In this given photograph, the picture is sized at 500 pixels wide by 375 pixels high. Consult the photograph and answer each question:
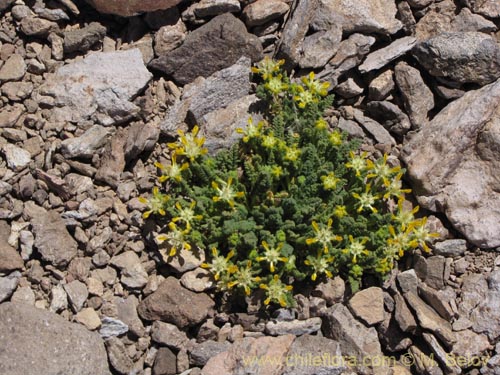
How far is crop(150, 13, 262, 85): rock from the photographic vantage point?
606 cm

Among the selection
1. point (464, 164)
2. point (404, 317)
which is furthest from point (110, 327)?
point (464, 164)

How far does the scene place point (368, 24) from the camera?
243 inches

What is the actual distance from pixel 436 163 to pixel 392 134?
601mm

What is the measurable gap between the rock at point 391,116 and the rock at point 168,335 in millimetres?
2930

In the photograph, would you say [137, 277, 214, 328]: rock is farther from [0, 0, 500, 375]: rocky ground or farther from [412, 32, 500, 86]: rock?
[412, 32, 500, 86]: rock

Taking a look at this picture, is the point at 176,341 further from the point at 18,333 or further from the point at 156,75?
the point at 156,75

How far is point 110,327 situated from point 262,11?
347 centimetres

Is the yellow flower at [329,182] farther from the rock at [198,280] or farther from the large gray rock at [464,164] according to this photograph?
the rock at [198,280]

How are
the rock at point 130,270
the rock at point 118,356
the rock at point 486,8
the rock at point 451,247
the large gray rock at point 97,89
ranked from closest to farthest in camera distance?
1. the rock at point 118,356
2. the rock at point 130,270
3. the rock at point 451,247
4. the large gray rock at point 97,89
5. the rock at point 486,8

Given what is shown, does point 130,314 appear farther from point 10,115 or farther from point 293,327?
point 10,115

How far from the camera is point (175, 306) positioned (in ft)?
17.3

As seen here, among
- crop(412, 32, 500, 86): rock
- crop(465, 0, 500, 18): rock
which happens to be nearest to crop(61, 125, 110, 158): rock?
crop(412, 32, 500, 86): rock

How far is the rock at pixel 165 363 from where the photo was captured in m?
5.19

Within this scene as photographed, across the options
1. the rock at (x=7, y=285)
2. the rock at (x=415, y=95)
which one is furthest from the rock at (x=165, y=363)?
the rock at (x=415, y=95)
